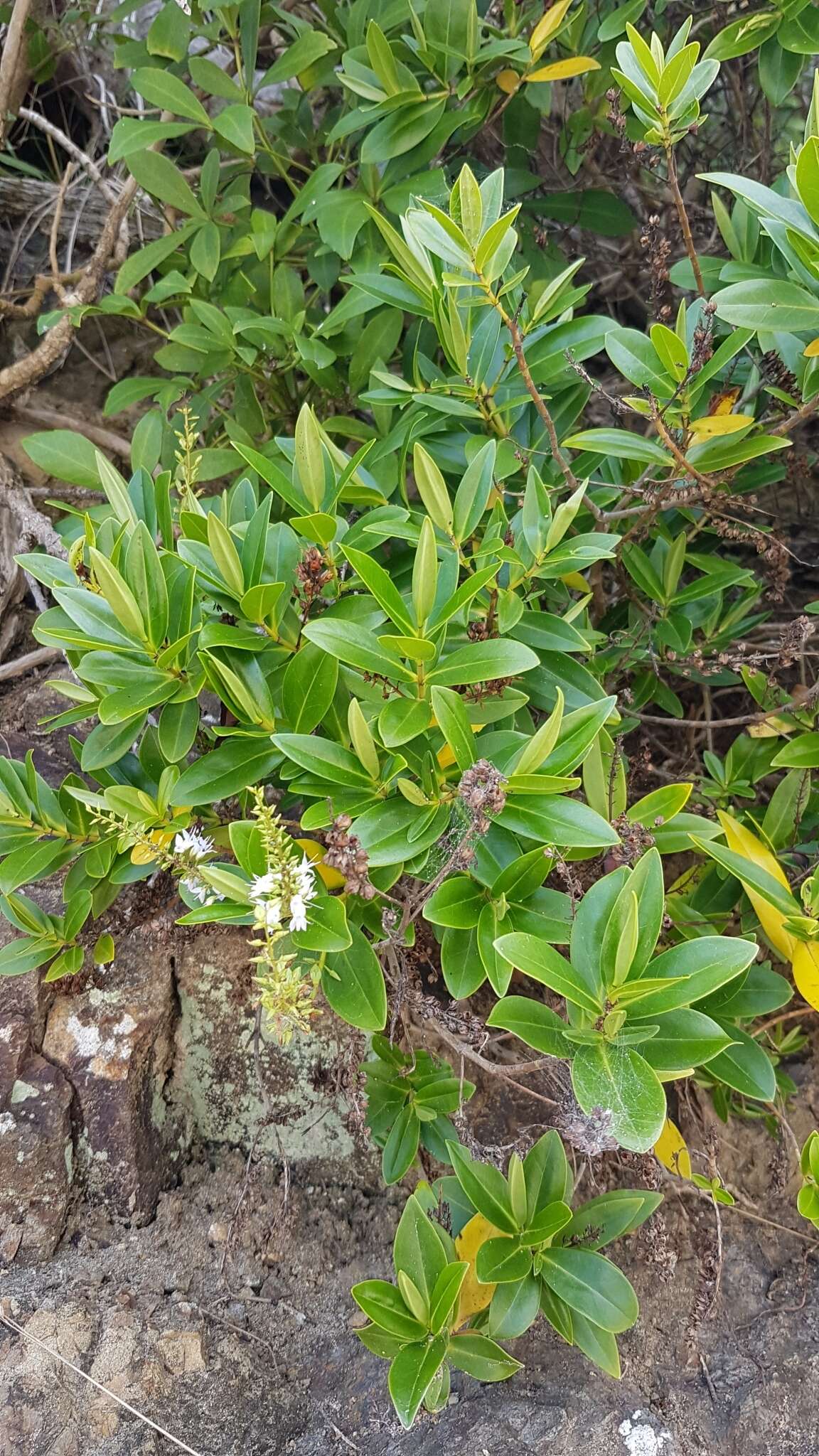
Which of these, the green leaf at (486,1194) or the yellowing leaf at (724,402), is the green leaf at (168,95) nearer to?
the yellowing leaf at (724,402)

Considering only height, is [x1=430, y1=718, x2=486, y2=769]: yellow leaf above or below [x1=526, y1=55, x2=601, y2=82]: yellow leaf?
below

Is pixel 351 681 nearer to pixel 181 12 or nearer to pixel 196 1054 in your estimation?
pixel 196 1054

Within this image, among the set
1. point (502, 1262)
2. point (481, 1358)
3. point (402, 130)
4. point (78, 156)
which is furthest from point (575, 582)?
point (78, 156)

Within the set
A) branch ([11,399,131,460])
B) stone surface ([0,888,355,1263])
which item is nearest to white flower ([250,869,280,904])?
stone surface ([0,888,355,1263])

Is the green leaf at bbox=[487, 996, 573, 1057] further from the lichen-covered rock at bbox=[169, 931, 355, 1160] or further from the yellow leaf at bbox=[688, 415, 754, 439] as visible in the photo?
the yellow leaf at bbox=[688, 415, 754, 439]

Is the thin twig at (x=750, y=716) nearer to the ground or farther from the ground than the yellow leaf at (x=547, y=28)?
nearer to the ground

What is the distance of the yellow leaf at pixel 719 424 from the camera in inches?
46.9

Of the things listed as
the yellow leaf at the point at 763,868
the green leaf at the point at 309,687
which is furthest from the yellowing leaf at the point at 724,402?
the green leaf at the point at 309,687

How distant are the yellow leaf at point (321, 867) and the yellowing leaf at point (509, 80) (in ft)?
4.31

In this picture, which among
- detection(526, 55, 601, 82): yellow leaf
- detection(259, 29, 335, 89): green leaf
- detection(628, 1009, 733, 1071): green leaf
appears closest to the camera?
detection(628, 1009, 733, 1071): green leaf

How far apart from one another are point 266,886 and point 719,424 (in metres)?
0.84

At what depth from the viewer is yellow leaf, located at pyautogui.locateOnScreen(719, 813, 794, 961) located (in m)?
1.20

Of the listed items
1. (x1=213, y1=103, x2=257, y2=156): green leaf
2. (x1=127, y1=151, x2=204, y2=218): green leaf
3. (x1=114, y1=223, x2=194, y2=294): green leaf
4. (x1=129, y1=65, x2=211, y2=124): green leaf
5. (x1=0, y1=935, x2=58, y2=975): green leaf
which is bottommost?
(x1=0, y1=935, x2=58, y2=975): green leaf

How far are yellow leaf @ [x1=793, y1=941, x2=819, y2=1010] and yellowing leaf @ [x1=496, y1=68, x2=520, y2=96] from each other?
4.75 feet
